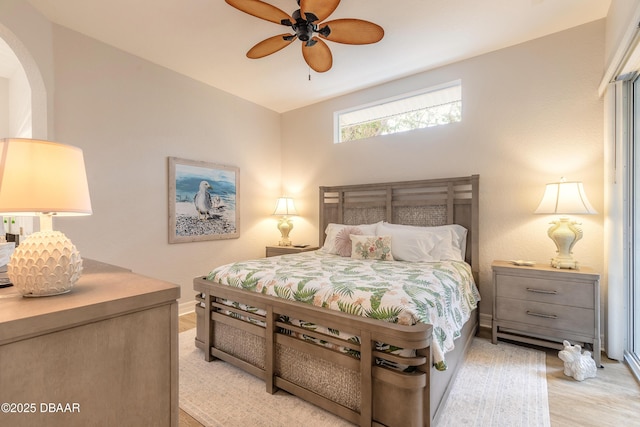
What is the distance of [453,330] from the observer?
6.19 ft

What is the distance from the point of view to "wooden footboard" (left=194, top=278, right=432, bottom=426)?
4.87 ft

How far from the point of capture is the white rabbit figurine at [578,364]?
2.09 m

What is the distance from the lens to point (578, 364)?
209cm

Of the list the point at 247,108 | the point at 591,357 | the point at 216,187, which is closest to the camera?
the point at 591,357

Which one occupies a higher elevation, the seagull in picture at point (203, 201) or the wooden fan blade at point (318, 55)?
the wooden fan blade at point (318, 55)

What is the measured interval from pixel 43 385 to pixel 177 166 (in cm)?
318

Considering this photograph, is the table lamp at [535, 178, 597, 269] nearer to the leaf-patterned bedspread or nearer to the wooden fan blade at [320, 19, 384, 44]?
the leaf-patterned bedspread

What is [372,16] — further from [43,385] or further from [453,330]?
[43,385]

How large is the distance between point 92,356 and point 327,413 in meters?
1.46

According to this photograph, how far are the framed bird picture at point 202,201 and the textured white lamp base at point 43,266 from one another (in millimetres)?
2752

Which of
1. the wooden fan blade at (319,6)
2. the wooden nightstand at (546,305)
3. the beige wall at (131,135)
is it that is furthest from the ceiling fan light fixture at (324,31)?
the wooden nightstand at (546,305)

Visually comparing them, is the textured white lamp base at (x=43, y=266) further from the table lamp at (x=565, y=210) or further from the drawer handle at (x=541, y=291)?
the table lamp at (x=565, y=210)

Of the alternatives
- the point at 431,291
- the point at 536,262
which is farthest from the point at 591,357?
the point at 431,291

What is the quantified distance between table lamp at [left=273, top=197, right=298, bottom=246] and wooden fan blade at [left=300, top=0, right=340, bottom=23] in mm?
2847
